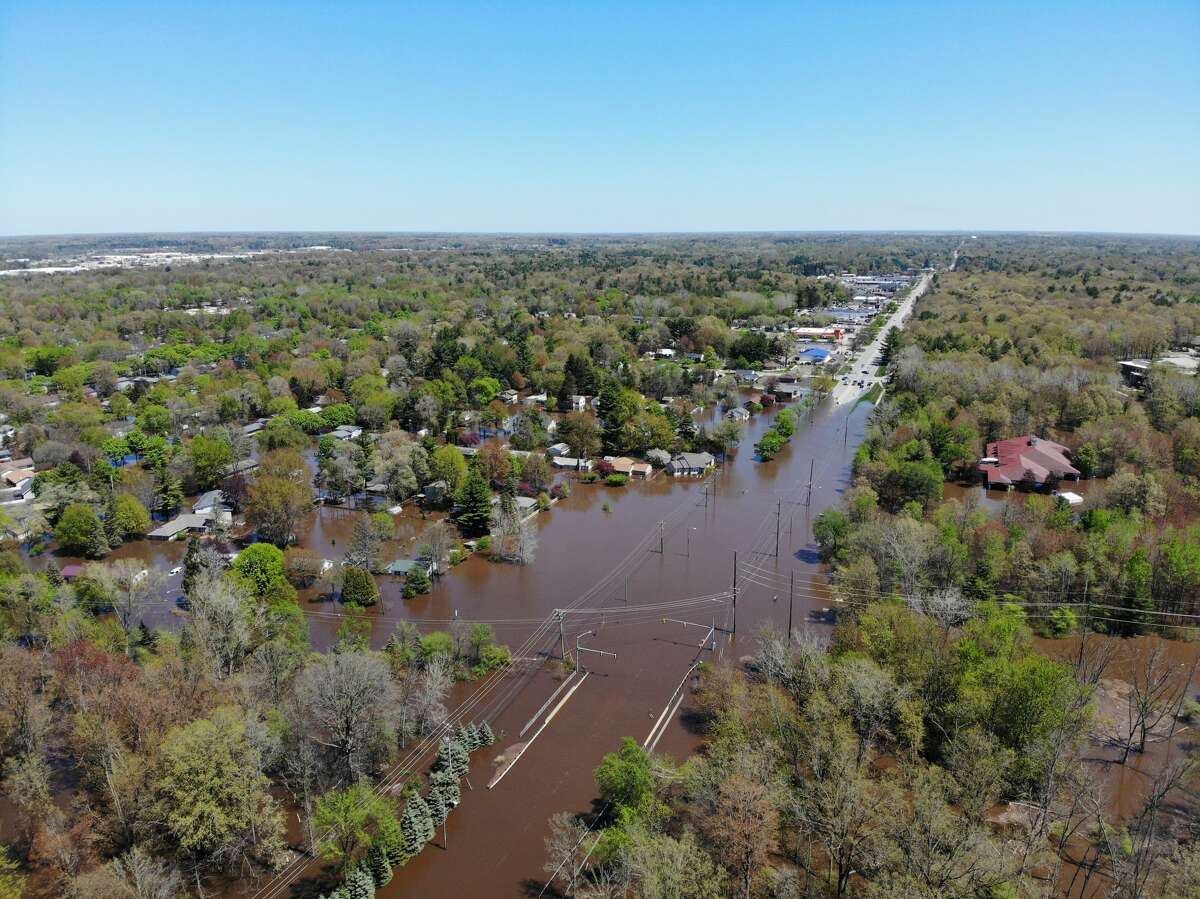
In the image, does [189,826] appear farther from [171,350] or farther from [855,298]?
[855,298]

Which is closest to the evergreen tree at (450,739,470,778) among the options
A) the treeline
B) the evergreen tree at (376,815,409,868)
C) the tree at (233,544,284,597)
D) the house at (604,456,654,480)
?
the evergreen tree at (376,815,409,868)

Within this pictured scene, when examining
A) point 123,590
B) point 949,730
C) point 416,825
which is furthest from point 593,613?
point 123,590

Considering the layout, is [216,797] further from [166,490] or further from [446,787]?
[166,490]

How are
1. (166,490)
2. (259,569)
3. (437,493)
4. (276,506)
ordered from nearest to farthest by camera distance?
(259,569) → (276,506) → (166,490) → (437,493)

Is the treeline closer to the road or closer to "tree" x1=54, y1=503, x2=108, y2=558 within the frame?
"tree" x1=54, y1=503, x2=108, y2=558

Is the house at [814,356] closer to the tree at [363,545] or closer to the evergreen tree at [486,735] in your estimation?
the tree at [363,545]

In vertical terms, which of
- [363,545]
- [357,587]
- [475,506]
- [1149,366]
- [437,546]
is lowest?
[357,587]
